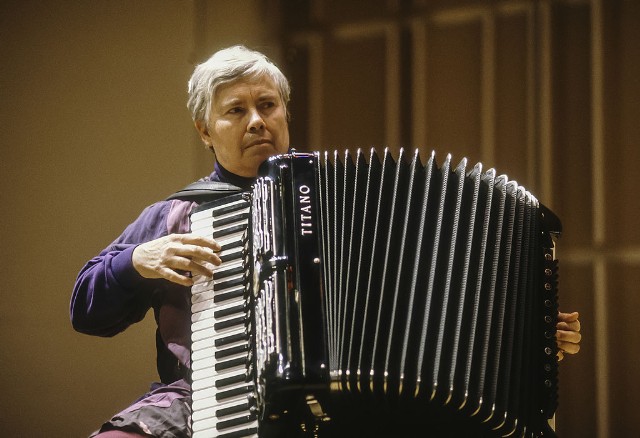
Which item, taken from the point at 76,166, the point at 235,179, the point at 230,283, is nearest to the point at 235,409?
the point at 230,283

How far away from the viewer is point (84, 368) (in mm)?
2730

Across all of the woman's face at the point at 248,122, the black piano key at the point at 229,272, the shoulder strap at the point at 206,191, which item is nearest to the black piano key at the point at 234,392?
the black piano key at the point at 229,272

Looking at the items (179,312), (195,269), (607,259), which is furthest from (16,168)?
(607,259)

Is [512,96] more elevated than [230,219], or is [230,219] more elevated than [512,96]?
[512,96]

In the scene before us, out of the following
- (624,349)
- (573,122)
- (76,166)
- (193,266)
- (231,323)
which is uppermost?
(573,122)

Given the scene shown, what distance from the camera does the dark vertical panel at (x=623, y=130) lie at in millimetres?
2525

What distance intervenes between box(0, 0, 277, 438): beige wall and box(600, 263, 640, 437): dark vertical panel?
59.8 inches

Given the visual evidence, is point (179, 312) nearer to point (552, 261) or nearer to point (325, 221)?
point (325, 221)

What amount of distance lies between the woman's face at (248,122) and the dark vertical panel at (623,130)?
3.95 ft

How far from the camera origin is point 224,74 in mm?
1913

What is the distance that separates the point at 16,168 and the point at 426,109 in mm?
1472

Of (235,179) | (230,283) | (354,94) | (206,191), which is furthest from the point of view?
(354,94)

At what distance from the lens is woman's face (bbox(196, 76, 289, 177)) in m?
1.89

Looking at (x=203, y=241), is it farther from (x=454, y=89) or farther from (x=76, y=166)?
(x=454, y=89)
